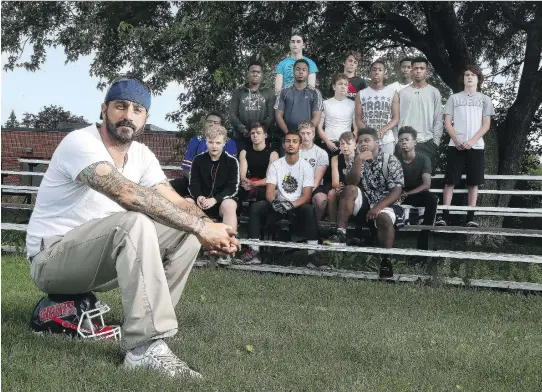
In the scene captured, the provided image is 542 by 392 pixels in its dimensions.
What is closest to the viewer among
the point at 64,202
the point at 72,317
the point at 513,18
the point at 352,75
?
the point at 64,202

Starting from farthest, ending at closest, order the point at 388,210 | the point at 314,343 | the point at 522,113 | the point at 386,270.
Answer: the point at 522,113
the point at 388,210
the point at 386,270
the point at 314,343

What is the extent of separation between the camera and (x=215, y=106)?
597 inches

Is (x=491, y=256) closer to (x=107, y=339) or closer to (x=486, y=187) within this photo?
(x=107, y=339)

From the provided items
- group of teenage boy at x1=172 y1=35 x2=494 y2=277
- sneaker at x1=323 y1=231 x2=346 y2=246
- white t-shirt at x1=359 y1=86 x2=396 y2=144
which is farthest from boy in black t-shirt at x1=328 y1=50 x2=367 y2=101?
sneaker at x1=323 y1=231 x2=346 y2=246

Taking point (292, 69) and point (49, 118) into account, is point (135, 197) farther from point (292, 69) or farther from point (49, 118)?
point (49, 118)

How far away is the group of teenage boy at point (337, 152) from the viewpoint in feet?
27.4

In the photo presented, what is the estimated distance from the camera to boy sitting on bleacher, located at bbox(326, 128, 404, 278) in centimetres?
813

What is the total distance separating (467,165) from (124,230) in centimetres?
671

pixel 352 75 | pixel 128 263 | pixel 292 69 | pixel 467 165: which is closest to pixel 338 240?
pixel 467 165

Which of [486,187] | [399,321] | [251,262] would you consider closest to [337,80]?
[251,262]

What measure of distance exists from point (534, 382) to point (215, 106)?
1174cm

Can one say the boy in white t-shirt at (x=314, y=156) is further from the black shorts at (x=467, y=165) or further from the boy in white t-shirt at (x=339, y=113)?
the black shorts at (x=467, y=165)

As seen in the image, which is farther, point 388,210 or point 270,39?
point 270,39

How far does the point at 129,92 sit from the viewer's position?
4.26 m
